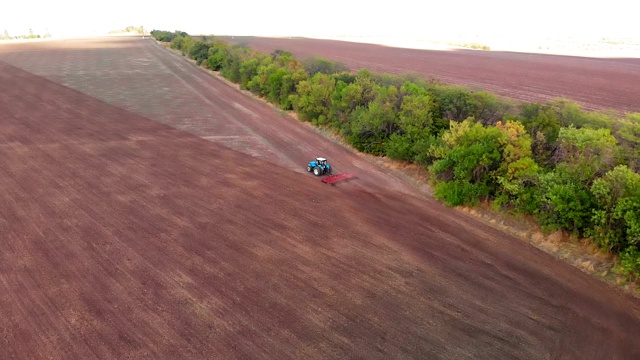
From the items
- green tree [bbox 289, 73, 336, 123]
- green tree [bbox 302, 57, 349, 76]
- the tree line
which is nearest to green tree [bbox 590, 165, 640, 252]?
the tree line

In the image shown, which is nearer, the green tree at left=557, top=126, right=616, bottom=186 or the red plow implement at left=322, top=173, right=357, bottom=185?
the green tree at left=557, top=126, right=616, bottom=186

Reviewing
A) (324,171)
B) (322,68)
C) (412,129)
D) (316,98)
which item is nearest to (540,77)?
(322,68)

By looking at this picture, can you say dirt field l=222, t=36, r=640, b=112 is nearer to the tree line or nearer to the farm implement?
the tree line

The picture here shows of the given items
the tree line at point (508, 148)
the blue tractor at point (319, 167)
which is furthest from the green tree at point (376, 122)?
the blue tractor at point (319, 167)

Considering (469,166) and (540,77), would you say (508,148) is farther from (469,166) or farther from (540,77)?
(540,77)

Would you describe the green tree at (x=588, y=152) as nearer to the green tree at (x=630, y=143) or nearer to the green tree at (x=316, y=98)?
the green tree at (x=630, y=143)
